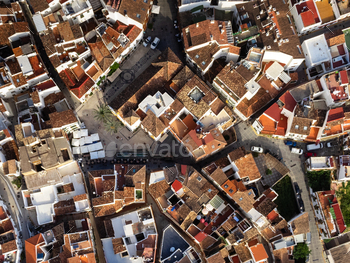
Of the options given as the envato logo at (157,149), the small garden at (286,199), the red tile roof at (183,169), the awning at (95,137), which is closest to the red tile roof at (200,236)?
the red tile roof at (183,169)

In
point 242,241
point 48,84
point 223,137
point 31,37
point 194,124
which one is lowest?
point 242,241

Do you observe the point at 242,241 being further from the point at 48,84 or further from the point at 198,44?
the point at 48,84

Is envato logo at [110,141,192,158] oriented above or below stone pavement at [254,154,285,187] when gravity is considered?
above

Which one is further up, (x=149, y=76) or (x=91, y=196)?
(x=149, y=76)

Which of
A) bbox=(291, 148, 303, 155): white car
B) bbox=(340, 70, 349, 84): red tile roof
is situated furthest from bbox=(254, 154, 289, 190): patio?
bbox=(340, 70, 349, 84): red tile roof

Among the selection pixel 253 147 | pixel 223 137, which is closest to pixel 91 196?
pixel 223 137

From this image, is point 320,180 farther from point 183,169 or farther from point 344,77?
point 183,169

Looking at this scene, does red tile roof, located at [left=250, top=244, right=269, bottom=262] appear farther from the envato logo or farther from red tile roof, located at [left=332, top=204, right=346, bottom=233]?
the envato logo
